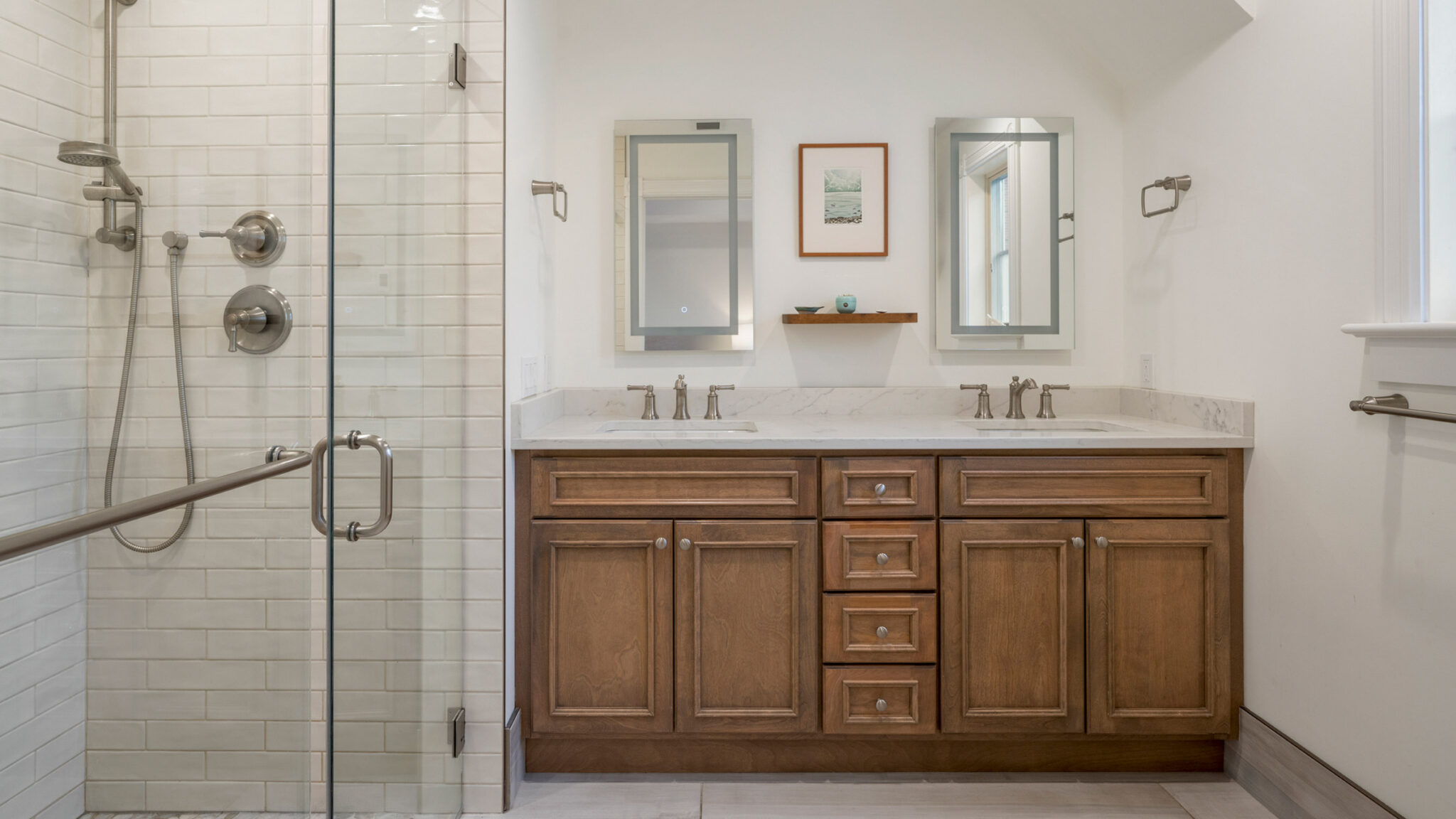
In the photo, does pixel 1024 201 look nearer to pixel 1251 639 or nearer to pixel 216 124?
pixel 1251 639

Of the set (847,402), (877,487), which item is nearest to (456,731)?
(877,487)

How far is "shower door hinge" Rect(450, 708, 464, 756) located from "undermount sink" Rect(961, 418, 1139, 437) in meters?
1.51

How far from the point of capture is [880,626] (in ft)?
6.49

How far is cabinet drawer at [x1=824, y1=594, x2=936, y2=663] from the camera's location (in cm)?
198

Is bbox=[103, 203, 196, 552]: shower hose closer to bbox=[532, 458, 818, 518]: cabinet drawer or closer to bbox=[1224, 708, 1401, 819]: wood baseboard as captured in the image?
bbox=[532, 458, 818, 518]: cabinet drawer

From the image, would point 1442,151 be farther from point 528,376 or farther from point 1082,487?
point 528,376

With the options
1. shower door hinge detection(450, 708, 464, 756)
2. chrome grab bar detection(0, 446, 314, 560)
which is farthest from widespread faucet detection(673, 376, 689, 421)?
chrome grab bar detection(0, 446, 314, 560)

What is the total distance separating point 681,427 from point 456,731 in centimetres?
104

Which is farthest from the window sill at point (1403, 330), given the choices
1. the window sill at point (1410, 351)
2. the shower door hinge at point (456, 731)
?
the shower door hinge at point (456, 731)

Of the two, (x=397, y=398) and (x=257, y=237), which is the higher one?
(x=257, y=237)

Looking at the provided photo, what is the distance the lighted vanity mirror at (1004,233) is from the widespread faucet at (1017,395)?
0.47ft

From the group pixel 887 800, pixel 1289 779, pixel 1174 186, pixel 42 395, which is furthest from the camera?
pixel 1174 186

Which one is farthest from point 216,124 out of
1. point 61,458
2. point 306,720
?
point 306,720

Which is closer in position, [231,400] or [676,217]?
[231,400]
